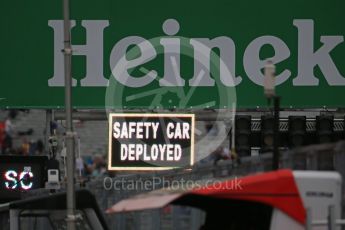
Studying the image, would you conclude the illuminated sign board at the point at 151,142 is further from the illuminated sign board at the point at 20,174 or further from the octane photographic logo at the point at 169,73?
the octane photographic logo at the point at 169,73

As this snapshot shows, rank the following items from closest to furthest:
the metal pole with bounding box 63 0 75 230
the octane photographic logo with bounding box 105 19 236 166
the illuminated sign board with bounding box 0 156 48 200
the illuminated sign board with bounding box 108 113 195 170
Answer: the metal pole with bounding box 63 0 75 230
the illuminated sign board with bounding box 108 113 195 170
the illuminated sign board with bounding box 0 156 48 200
the octane photographic logo with bounding box 105 19 236 166

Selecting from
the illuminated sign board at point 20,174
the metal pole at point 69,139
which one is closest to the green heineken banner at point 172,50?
the illuminated sign board at point 20,174

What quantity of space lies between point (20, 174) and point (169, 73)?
4.29m

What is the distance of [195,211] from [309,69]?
1140cm

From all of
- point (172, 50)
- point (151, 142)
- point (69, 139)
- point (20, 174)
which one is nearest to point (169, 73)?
point (172, 50)

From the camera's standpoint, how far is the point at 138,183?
14539 mm

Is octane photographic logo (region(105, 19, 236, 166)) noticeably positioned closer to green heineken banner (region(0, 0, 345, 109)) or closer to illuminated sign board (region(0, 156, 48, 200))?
green heineken banner (region(0, 0, 345, 109))

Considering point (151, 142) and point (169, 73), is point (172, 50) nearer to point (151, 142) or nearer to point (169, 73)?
point (169, 73)

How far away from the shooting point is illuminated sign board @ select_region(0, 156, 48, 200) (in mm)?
18953

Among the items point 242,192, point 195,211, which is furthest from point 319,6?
point 242,192

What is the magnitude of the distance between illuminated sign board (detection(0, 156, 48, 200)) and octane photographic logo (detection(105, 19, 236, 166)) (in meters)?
2.90

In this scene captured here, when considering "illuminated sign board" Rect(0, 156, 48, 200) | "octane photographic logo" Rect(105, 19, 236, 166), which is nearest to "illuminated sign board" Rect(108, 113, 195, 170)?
"illuminated sign board" Rect(0, 156, 48, 200)

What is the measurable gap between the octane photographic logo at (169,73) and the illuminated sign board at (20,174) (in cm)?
290

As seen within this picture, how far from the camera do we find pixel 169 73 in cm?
2156
